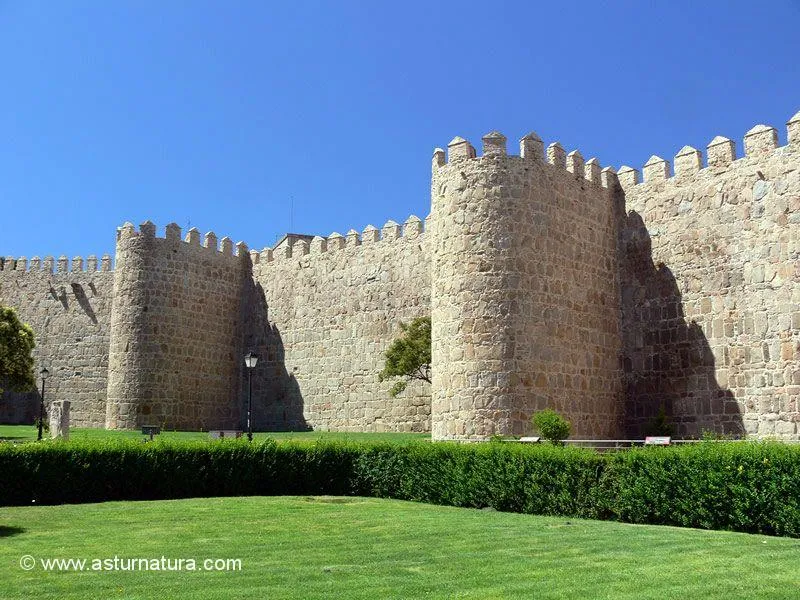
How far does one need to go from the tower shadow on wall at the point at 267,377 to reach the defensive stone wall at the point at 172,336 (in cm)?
65

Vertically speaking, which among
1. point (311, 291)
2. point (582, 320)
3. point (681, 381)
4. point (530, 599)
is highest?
point (311, 291)

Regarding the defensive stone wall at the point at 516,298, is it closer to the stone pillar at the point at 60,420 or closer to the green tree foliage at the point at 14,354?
the stone pillar at the point at 60,420

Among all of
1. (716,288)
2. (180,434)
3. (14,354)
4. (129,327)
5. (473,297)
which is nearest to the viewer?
(473,297)

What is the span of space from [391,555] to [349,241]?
19778mm

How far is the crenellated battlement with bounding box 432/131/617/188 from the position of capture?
19109mm

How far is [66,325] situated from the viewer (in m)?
33.6

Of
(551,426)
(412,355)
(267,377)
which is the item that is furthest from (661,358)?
(267,377)

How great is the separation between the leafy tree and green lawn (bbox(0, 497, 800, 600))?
→ 9875mm

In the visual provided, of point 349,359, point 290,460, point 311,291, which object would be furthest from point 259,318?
point 290,460

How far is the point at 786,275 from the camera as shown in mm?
17812

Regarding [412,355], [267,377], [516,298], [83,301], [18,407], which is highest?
[83,301]

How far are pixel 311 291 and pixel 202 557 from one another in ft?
66.7

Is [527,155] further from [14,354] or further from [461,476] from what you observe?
[14,354]

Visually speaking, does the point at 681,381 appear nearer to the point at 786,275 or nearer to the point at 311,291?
the point at 786,275
